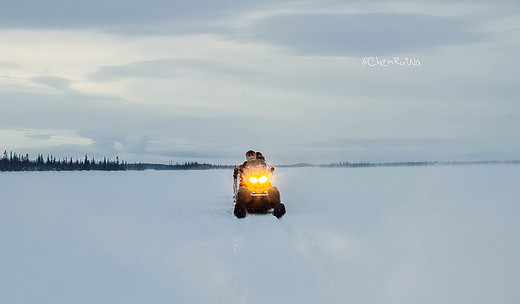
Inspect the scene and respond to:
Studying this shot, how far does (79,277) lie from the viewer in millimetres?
9578

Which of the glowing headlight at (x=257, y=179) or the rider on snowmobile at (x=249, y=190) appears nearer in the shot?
the rider on snowmobile at (x=249, y=190)

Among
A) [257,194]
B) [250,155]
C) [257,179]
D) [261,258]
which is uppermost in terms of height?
[250,155]

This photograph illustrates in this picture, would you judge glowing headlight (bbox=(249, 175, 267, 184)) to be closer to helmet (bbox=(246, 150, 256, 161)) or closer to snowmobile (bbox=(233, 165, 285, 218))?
snowmobile (bbox=(233, 165, 285, 218))

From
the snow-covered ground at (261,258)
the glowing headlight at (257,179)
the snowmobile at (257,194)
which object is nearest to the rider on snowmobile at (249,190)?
the snowmobile at (257,194)

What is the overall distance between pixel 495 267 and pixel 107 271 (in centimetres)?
754

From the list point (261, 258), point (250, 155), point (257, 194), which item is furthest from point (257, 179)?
point (261, 258)

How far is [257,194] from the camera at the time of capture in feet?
65.7

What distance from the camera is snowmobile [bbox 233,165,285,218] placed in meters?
19.1

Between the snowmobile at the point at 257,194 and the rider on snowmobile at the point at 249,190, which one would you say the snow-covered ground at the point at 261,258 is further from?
the rider on snowmobile at the point at 249,190

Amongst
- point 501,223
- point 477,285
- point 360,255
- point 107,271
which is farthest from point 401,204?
point 107,271

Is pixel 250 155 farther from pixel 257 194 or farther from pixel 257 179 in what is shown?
pixel 257 194

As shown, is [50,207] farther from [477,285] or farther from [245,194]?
[477,285]

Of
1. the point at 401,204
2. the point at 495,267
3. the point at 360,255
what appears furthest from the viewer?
the point at 401,204

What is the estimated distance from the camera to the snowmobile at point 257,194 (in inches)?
750
